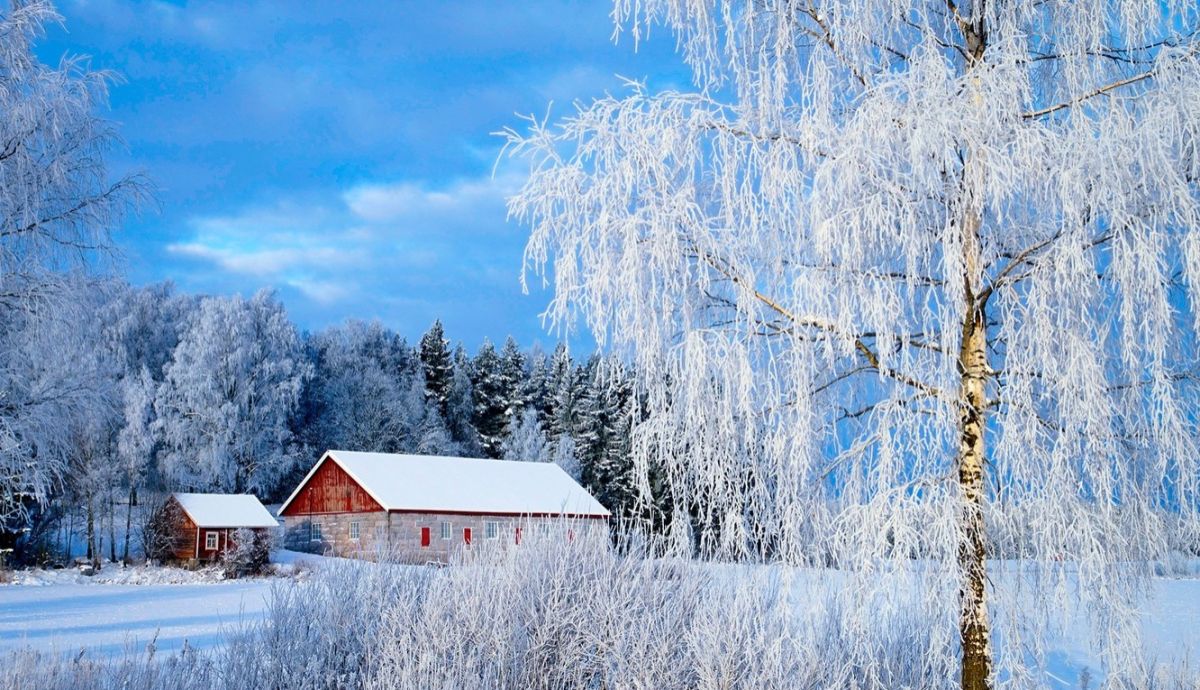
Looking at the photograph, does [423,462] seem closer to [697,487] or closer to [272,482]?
[272,482]

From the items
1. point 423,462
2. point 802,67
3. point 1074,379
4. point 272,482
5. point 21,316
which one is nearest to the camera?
point 1074,379

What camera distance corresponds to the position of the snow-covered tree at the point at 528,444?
51062mm

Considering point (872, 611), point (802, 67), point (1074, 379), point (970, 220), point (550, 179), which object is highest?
point (802, 67)

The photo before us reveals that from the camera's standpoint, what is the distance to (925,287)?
5.69 m

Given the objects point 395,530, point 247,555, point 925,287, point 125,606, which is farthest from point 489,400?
point 925,287

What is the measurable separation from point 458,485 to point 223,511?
891 centimetres

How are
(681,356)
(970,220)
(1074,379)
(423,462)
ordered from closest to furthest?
(1074,379), (970,220), (681,356), (423,462)

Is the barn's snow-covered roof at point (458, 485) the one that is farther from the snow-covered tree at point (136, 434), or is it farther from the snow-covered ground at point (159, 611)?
the snow-covered tree at point (136, 434)

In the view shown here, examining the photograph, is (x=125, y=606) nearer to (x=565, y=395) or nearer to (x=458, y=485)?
(x=458, y=485)

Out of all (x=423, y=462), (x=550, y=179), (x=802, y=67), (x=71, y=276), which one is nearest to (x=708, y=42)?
(x=802, y=67)

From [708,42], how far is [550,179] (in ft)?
5.21

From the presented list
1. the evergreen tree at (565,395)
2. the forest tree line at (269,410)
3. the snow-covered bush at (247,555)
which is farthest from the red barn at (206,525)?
the evergreen tree at (565,395)

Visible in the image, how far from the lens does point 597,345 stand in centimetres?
579

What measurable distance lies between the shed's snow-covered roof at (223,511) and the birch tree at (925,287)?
1327 inches
